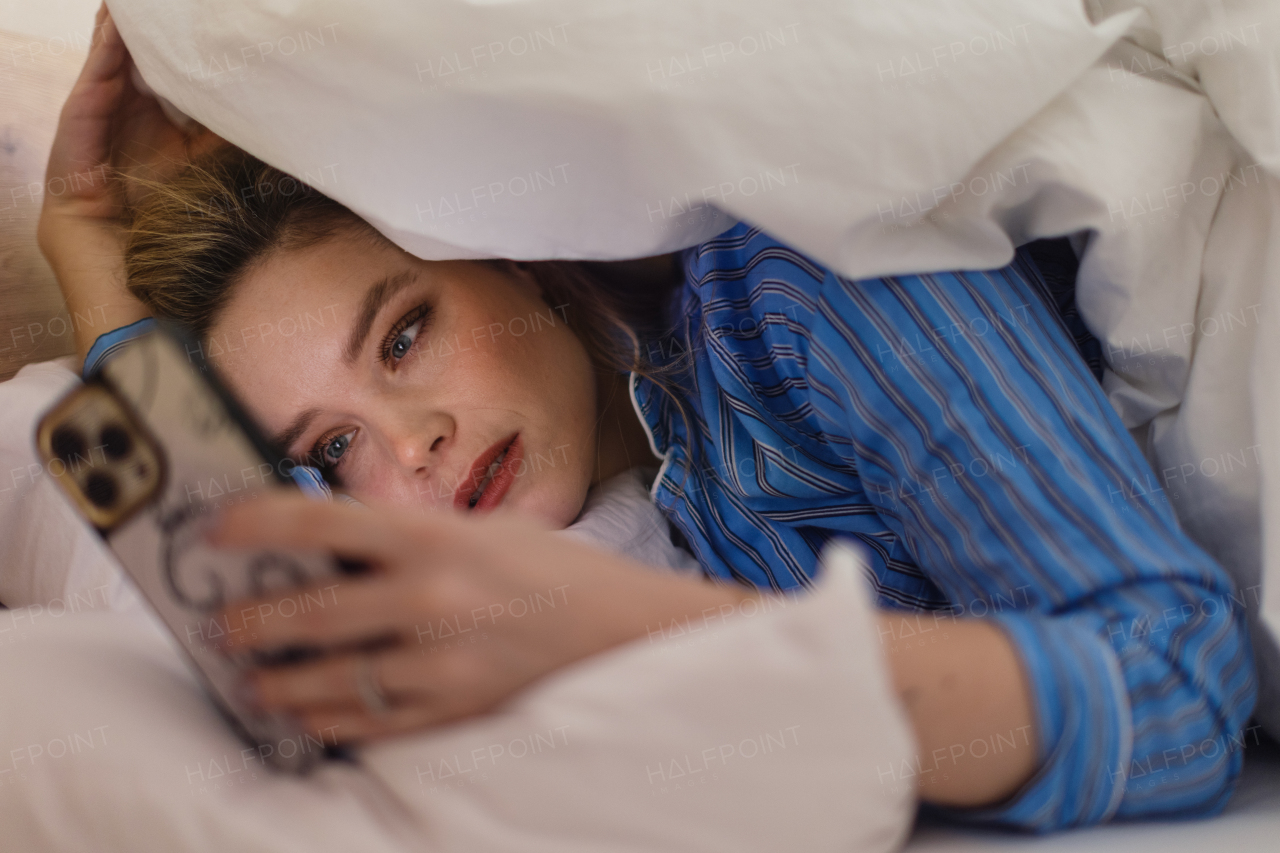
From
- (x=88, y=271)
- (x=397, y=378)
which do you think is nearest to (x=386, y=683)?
(x=397, y=378)

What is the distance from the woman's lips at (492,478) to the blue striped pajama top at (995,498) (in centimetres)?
18

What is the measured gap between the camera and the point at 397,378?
2.29 ft

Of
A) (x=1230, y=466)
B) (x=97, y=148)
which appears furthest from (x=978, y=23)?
(x=97, y=148)

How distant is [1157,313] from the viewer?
571 mm

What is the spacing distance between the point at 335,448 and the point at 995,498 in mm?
535

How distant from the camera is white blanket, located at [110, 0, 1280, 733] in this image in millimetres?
518

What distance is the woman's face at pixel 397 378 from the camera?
2.24ft

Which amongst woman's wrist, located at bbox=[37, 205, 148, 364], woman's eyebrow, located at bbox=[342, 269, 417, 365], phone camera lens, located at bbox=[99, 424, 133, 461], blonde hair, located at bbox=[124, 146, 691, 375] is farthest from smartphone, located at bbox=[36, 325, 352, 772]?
woman's wrist, located at bbox=[37, 205, 148, 364]

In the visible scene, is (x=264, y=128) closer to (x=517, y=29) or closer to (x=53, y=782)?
(x=517, y=29)

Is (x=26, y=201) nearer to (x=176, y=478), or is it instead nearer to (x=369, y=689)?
(x=176, y=478)

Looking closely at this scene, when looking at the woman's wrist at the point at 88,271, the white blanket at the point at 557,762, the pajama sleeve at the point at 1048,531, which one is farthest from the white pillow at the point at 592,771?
the woman's wrist at the point at 88,271

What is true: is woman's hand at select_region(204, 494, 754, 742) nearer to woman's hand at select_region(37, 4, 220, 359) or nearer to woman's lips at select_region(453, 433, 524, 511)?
woman's lips at select_region(453, 433, 524, 511)

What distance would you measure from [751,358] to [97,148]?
822 millimetres

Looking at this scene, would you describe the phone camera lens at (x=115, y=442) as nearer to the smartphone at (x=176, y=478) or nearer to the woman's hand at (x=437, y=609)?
the smartphone at (x=176, y=478)
